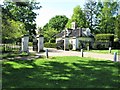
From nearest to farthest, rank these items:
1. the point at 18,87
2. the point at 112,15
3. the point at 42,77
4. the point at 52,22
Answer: the point at 18,87 → the point at 42,77 → the point at 112,15 → the point at 52,22

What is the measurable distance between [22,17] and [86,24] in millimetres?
26212

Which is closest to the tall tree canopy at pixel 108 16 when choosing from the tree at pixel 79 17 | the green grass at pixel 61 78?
the tree at pixel 79 17

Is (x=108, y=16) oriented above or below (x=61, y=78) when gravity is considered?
above

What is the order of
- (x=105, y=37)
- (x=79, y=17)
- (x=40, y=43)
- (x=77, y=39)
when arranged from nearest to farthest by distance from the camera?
(x=40, y=43)
(x=77, y=39)
(x=105, y=37)
(x=79, y=17)

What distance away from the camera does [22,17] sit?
154ft

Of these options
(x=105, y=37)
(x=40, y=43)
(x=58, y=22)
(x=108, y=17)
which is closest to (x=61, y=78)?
(x=40, y=43)

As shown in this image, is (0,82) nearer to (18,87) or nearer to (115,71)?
(18,87)

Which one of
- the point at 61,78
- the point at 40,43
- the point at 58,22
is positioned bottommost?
the point at 61,78

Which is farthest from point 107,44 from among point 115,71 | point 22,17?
point 115,71

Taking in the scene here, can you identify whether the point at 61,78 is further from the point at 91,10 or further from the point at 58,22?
the point at 58,22

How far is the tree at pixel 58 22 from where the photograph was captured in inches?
3836

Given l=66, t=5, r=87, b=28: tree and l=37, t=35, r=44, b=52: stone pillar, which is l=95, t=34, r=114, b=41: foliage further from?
l=37, t=35, r=44, b=52: stone pillar

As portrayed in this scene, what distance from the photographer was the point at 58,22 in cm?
9812

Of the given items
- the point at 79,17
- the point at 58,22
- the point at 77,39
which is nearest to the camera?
the point at 77,39
